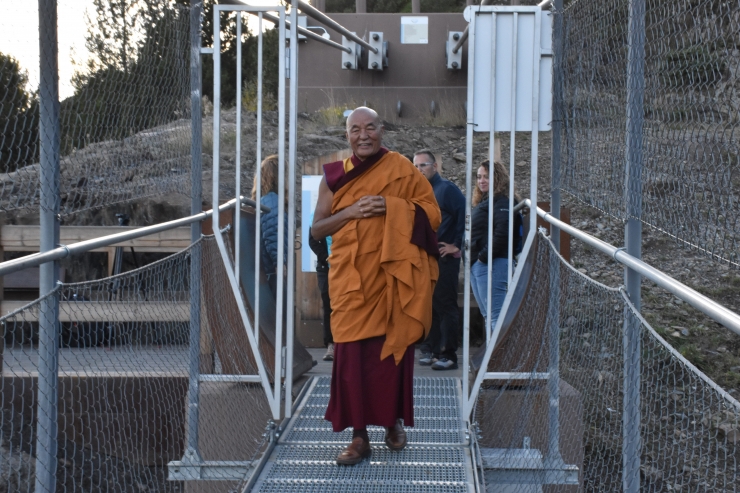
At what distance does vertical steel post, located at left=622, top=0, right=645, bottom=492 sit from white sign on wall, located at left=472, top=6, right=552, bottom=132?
1.77 meters

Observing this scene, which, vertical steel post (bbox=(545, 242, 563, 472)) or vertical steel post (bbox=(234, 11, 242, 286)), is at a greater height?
vertical steel post (bbox=(234, 11, 242, 286))

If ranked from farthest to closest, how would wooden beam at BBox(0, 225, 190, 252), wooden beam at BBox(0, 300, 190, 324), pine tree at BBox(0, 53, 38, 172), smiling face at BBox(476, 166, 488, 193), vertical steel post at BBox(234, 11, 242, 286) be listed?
wooden beam at BBox(0, 225, 190, 252) < smiling face at BBox(476, 166, 488, 193) < vertical steel post at BBox(234, 11, 242, 286) < wooden beam at BBox(0, 300, 190, 324) < pine tree at BBox(0, 53, 38, 172)

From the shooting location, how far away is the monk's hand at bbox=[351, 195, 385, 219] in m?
4.44

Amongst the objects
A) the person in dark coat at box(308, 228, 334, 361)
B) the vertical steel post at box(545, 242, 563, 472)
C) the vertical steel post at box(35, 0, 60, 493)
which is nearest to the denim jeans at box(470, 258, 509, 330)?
the person in dark coat at box(308, 228, 334, 361)

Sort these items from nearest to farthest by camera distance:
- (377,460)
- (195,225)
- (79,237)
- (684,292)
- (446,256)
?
(684,292)
(377,460)
(195,225)
(446,256)
(79,237)

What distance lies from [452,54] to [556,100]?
23.3 feet

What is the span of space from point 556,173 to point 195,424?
8.44 feet

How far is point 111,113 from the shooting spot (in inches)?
141

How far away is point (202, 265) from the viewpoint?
4.89m

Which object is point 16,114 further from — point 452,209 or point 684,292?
point 452,209

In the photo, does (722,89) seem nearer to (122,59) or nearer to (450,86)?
(122,59)

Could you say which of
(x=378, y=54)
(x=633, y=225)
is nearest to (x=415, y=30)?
(x=378, y=54)

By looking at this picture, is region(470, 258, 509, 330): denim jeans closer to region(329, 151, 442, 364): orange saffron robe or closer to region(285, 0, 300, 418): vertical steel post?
region(329, 151, 442, 364): orange saffron robe

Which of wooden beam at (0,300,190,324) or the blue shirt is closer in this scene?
wooden beam at (0,300,190,324)
